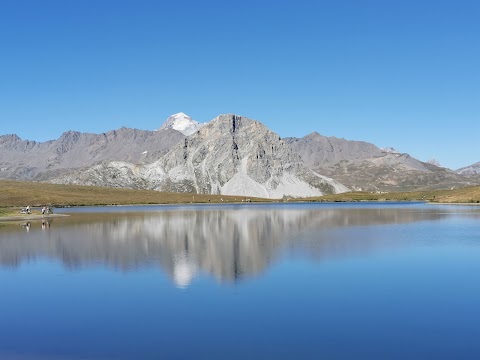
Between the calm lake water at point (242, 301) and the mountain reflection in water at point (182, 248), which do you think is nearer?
the calm lake water at point (242, 301)

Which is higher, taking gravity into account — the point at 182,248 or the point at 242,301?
the point at 182,248

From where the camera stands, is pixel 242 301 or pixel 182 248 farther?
pixel 182 248

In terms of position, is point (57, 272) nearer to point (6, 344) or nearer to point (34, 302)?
point (34, 302)

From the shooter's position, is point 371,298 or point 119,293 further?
point 119,293

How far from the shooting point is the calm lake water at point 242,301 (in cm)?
2367

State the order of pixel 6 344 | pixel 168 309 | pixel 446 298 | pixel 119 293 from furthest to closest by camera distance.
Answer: pixel 119 293, pixel 446 298, pixel 168 309, pixel 6 344

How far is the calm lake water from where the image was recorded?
23.7 meters

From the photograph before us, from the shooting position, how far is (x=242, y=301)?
1284 inches

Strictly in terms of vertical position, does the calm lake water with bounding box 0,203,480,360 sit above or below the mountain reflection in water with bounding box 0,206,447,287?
below

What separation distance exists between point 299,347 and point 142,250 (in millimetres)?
38889

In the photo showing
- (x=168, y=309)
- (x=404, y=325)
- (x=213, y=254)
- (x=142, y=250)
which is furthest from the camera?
(x=142, y=250)

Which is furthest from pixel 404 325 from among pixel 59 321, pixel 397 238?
A: pixel 397 238

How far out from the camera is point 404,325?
27.0 meters

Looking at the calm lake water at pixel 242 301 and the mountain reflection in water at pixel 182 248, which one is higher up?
the mountain reflection in water at pixel 182 248
